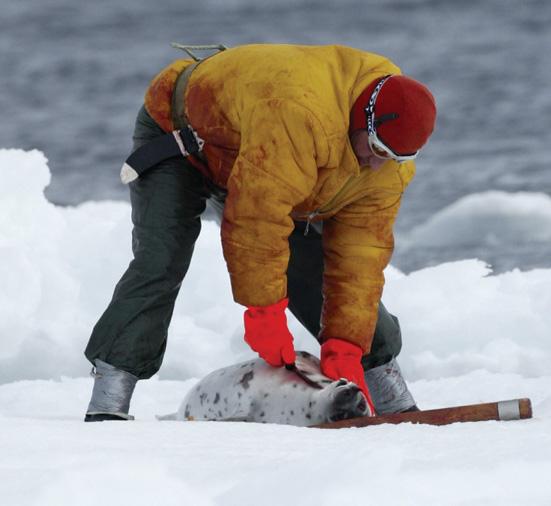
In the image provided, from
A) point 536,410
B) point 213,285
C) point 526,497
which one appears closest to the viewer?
point 526,497

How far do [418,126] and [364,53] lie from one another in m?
0.35

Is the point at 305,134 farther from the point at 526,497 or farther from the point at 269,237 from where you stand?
the point at 526,497

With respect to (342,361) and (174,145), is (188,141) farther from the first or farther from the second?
(342,361)

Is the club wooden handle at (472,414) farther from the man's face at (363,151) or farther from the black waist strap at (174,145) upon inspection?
the black waist strap at (174,145)

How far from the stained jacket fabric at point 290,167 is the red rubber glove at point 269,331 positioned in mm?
41

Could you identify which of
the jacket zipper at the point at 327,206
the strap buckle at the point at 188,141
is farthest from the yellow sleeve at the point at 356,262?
the strap buckle at the point at 188,141

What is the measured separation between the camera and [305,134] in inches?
136

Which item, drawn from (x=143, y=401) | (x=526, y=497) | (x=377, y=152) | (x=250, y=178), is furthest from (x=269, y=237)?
(x=143, y=401)

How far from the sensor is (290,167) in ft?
11.4

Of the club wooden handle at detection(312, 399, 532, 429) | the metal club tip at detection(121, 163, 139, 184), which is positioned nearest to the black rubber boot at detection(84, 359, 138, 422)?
the metal club tip at detection(121, 163, 139, 184)

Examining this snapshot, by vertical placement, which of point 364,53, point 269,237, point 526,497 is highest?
point 364,53

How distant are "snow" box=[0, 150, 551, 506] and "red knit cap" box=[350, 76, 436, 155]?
0.88 meters

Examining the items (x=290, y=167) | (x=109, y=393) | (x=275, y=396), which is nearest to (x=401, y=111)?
(x=290, y=167)

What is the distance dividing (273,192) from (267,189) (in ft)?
0.07
